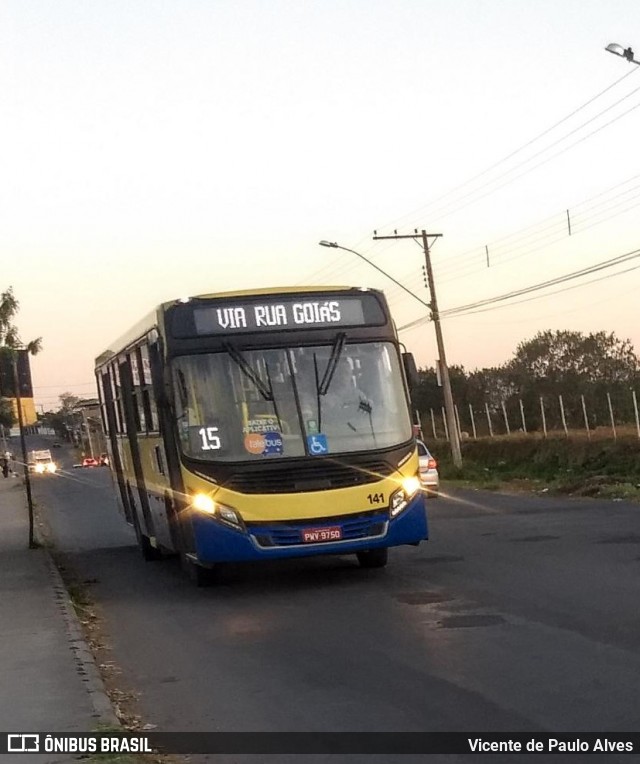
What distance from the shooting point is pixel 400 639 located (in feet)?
35.0

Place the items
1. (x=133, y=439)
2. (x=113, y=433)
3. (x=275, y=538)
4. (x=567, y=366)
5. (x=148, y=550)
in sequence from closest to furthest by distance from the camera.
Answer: (x=275, y=538) < (x=133, y=439) < (x=148, y=550) < (x=113, y=433) < (x=567, y=366)

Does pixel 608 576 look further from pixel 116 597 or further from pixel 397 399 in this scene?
pixel 116 597

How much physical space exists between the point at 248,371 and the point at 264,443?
2.73 ft

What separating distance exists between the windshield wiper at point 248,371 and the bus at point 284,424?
1cm

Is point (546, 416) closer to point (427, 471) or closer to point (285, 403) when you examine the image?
point (427, 471)

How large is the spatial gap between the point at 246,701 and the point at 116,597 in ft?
23.8

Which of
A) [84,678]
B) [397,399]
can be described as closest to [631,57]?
[397,399]

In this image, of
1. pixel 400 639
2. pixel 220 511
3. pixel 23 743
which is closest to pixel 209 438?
pixel 220 511

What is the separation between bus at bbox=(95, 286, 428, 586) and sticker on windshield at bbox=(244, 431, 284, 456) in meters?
0.01

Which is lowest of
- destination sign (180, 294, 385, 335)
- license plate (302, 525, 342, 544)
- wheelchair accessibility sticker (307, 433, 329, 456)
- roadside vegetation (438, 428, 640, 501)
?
roadside vegetation (438, 428, 640, 501)

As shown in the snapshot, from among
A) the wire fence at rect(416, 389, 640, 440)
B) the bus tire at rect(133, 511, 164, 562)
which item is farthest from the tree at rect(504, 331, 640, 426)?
the bus tire at rect(133, 511, 164, 562)

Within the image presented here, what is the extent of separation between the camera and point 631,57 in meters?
21.8

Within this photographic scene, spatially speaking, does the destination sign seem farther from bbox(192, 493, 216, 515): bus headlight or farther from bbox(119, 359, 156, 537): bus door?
bbox(119, 359, 156, 537): bus door

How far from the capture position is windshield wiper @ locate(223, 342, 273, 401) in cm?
1433
